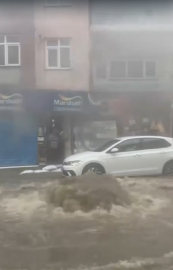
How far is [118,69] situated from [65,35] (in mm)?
157

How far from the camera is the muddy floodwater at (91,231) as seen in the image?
0.95 metres

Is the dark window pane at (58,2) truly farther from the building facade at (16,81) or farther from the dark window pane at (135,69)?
the dark window pane at (135,69)

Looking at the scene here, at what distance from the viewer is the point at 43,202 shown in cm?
130

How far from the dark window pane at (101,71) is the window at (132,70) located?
2 cm

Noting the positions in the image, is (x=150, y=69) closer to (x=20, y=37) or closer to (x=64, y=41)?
(x=64, y=41)

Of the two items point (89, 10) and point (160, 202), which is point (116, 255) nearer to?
point (160, 202)

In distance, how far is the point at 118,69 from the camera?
931 millimetres

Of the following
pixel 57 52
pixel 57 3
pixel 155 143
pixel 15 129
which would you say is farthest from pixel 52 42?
pixel 155 143

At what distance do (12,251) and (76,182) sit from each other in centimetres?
39

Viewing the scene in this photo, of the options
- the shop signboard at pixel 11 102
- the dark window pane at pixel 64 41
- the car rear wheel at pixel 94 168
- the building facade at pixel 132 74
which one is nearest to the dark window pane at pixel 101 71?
the building facade at pixel 132 74

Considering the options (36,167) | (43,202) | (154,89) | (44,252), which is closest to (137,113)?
(154,89)

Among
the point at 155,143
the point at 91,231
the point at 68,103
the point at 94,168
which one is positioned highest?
the point at 68,103

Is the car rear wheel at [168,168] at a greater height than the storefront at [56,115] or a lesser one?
lesser

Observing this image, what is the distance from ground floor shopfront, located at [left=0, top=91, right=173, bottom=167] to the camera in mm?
923
